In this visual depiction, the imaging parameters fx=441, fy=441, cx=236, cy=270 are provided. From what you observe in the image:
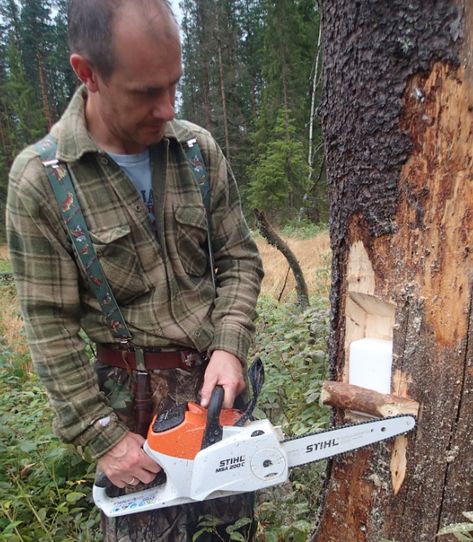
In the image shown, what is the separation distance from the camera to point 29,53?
24.4 meters

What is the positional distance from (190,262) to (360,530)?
3.73ft

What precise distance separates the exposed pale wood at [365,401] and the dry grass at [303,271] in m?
4.12

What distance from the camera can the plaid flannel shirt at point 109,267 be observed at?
59.6 inches

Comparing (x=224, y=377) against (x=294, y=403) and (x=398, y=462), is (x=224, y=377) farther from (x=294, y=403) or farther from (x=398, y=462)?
(x=294, y=403)

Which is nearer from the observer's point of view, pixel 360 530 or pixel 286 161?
pixel 360 530

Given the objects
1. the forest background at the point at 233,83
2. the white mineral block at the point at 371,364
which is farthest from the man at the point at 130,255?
the forest background at the point at 233,83

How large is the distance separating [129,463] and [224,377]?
459 millimetres

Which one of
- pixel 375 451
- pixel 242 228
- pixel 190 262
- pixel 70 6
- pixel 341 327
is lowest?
pixel 375 451

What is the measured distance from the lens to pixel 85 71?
4.69ft

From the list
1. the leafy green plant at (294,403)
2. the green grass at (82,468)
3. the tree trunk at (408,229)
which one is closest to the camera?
the tree trunk at (408,229)

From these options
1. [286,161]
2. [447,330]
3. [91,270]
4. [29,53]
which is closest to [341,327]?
[447,330]

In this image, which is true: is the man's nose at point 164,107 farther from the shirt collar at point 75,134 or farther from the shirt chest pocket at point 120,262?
the shirt chest pocket at point 120,262

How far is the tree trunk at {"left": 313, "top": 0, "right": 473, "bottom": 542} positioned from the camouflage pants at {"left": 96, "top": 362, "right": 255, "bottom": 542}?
0.57m

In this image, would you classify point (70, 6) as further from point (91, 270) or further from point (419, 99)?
point (419, 99)
